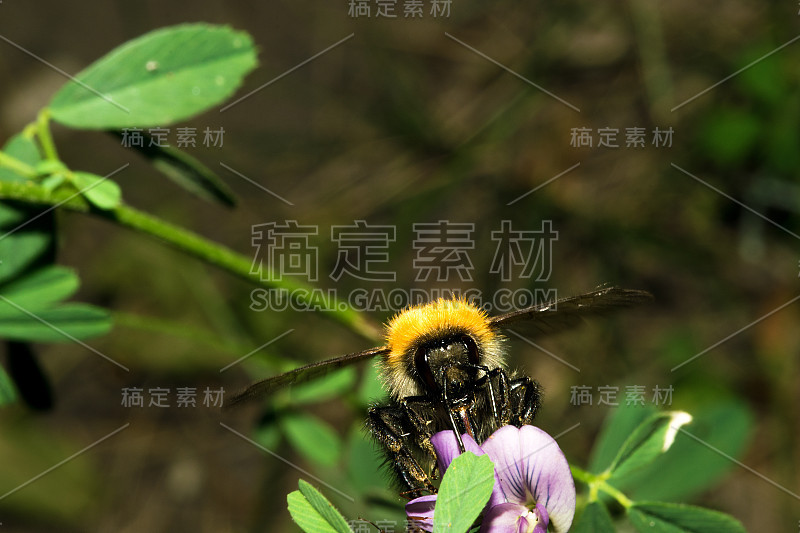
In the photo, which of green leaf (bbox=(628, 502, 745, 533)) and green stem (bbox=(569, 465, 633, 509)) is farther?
green stem (bbox=(569, 465, 633, 509))

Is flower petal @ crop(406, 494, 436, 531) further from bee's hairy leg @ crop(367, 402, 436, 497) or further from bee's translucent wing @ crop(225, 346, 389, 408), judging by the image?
bee's translucent wing @ crop(225, 346, 389, 408)

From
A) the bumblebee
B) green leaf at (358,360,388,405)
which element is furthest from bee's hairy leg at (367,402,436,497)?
green leaf at (358,360,388,405)

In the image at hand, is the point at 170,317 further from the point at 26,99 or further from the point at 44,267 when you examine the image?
the point at 44,267

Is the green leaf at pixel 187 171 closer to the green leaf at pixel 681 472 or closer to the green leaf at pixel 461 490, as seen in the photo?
the green leaf at pixel 461 490

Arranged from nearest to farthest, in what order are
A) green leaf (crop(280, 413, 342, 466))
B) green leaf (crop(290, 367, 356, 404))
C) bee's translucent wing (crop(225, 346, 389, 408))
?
bee's translucent wing (crop(225, 346, 389, 408))
green leaf (crop(290, 367, 356, 404))
green leaf (crop(280, 413, 342, 466))

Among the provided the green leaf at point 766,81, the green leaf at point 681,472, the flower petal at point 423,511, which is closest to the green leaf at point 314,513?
the flower petal at point 423,511

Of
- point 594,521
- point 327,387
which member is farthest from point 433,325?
point 327,387
